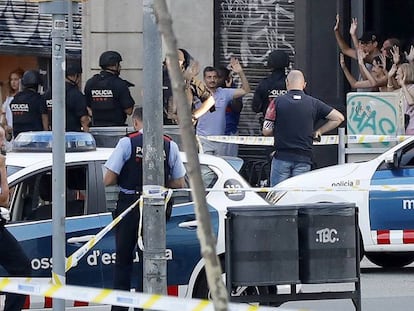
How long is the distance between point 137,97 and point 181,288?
948cm

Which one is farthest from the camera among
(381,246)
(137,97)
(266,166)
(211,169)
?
(137,97)

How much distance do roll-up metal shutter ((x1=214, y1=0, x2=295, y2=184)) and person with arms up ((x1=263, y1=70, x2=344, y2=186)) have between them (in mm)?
5406

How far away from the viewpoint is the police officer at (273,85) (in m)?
15.5

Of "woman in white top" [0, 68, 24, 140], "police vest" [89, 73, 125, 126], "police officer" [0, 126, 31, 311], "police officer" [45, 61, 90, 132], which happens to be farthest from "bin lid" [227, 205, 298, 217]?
"woman in white top" [0, 68, 24, 140]

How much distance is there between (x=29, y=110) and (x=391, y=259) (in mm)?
5515

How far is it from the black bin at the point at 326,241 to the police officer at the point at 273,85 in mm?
7128

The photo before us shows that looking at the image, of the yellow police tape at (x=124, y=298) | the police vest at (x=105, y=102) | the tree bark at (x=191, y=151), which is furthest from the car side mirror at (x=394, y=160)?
the tree bark at (x=191, y=151)

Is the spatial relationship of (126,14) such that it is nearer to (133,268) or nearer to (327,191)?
(327,191)

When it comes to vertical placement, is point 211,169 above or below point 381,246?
above

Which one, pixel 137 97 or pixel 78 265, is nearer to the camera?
pixel 78 265

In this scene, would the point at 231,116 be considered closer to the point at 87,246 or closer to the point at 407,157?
the point at 407,157

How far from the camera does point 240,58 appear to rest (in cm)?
1919

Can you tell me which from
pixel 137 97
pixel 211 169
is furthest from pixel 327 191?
pixel 137 97

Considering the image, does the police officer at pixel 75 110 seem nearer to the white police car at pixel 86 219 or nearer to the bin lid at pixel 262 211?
the white police car at pixel 86 219
